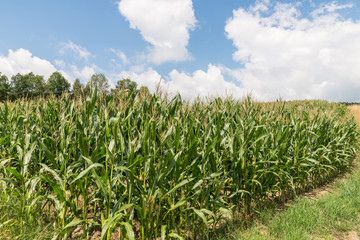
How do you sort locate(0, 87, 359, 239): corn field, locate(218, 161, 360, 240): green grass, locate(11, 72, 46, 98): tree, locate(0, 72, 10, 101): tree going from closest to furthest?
locate(0, 87, 359, 239): corn field → locate(218, 161, 360, 240): green grass → locate(0, 72, 10, 101): tree → locate(11, 72, 46, 98): tree

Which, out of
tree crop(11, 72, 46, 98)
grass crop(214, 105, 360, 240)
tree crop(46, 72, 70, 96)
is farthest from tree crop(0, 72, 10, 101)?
grass crop(214, 105, 360, 240)

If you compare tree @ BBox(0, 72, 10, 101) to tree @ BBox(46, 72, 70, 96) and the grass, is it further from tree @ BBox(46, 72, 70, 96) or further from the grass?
the grass

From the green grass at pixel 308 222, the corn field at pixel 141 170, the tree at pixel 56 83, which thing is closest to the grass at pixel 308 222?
the green grass at pixel 308 222

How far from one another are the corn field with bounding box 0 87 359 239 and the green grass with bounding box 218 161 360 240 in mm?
297

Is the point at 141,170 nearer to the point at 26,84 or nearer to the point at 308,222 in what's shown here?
the point at 308,222

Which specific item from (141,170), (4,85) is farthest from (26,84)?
(141,170)

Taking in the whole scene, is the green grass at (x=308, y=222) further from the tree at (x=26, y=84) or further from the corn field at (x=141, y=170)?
the tree at (x=26, y=84)

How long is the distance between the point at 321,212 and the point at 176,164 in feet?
9.21

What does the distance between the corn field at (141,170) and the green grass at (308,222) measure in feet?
0.98

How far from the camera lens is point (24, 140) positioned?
2.71m

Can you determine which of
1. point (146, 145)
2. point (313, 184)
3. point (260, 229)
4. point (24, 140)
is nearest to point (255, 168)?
point (260, 229)

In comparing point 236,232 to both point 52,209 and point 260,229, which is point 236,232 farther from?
point 52,209

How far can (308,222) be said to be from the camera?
2.99 meters

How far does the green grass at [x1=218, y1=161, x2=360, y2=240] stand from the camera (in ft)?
8.89
